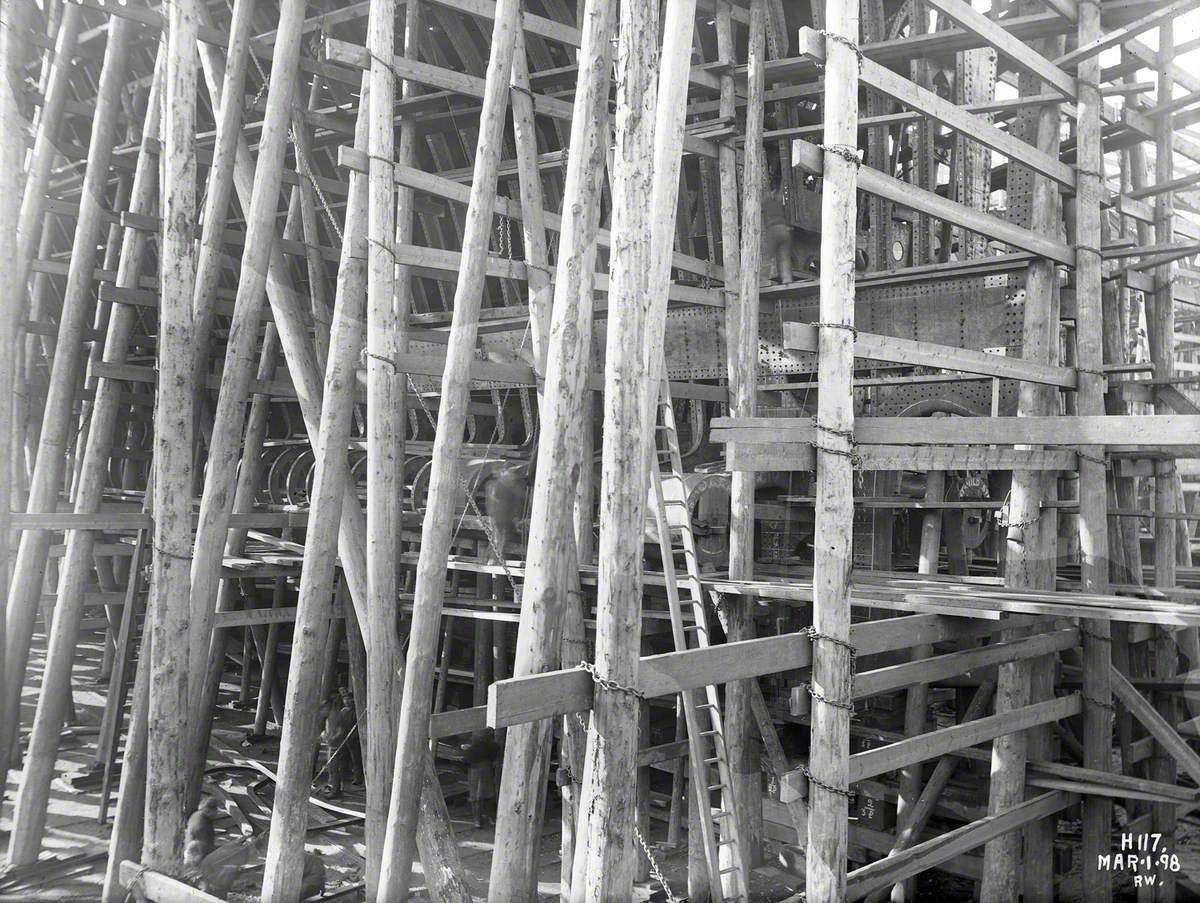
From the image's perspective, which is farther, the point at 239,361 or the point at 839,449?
the point at 239,361

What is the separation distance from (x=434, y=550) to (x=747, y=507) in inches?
104

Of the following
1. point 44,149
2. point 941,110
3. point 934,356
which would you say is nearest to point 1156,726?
point 934,356

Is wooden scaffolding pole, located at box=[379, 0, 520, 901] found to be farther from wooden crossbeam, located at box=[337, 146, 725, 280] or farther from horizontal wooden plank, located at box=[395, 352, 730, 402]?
wooden crossbeam, located at box=[337, 146, 725, 280]

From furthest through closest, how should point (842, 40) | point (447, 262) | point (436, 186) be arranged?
point (447, 262), point (436, 186), point (842, 40)

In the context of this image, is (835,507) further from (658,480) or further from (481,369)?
(481,369)

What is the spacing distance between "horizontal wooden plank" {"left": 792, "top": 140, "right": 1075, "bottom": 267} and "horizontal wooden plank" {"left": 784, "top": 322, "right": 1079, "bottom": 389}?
2.38ft

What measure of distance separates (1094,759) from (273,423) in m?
12.8

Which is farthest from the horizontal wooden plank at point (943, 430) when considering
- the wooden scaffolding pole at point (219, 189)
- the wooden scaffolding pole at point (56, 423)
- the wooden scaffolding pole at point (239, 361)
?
the wooden scaffolding pole at point (56, 423)

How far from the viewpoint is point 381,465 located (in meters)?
6.29

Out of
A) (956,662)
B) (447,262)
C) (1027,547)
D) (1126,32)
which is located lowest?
(956,662)

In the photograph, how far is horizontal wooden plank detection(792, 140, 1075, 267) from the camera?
5172 millimetres

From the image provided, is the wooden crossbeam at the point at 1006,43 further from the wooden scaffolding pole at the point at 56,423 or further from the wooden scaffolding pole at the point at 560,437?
the wooden scaffolding pole at the point at 56,423

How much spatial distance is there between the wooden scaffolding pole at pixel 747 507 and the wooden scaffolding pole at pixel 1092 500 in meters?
2.15

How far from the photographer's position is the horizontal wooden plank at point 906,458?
5.15 meters
